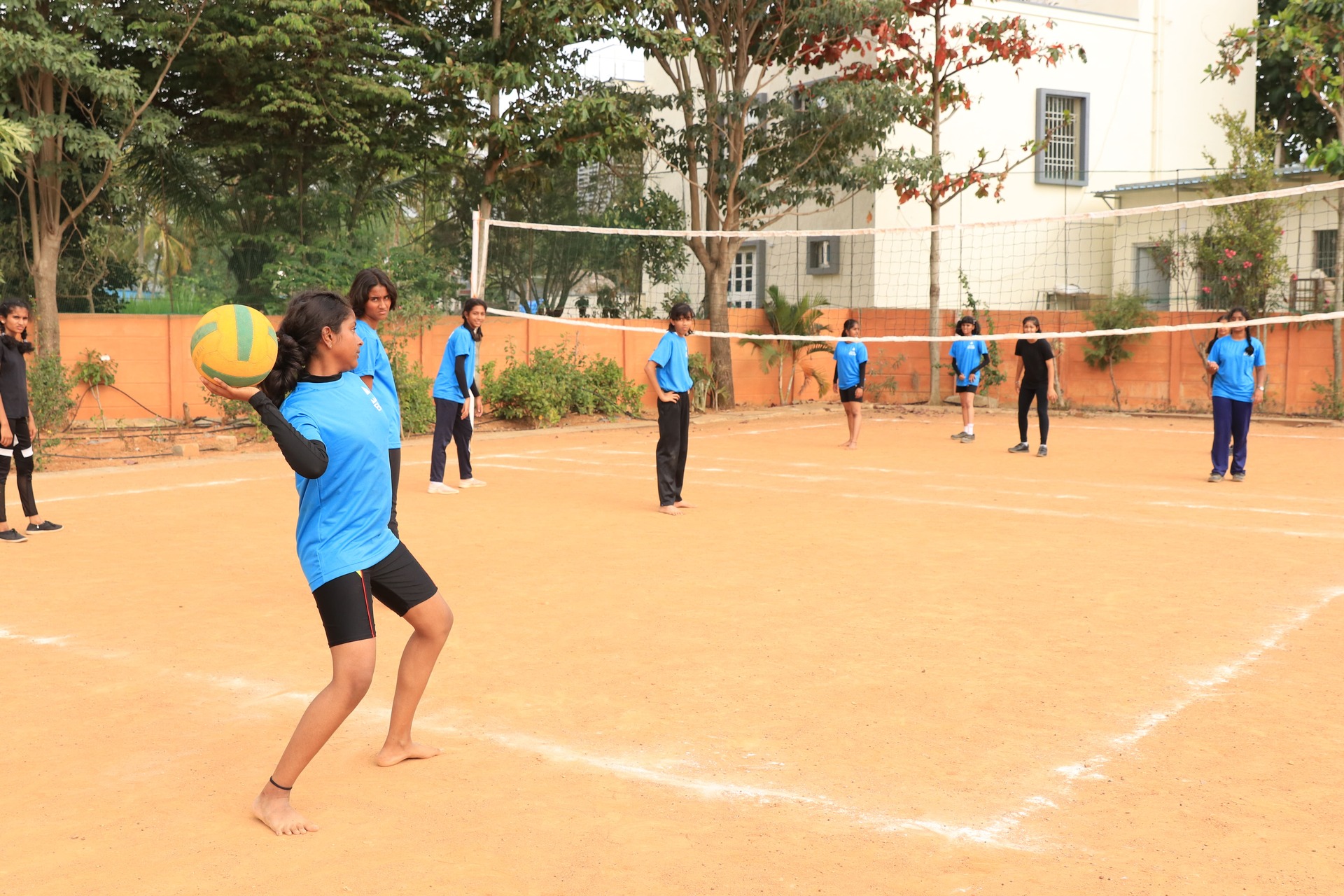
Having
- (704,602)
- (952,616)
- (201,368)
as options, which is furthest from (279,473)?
(201,368)

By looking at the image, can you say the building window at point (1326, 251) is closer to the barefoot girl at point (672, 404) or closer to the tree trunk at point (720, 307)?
the tree trunk at point (720, 307)

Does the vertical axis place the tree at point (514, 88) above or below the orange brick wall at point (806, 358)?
above

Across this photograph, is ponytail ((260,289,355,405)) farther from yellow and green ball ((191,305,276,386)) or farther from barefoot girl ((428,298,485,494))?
barefoot girl ((428,298,485,494))

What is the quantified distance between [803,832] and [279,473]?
1025cm

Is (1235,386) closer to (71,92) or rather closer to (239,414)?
(239,414)

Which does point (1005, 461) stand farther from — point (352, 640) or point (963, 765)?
point (352, 640)

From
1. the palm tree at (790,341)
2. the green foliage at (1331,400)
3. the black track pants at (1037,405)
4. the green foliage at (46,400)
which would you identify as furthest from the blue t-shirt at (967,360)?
the green foliage at (46,400)

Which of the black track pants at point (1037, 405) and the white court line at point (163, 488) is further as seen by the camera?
the black track pants at point (1037, 405)

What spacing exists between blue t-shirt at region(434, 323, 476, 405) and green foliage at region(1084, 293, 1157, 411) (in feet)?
44.2

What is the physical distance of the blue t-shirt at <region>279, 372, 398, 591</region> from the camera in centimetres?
372

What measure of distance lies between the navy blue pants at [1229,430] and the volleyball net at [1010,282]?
28.9ft

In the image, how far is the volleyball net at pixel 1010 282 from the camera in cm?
2044

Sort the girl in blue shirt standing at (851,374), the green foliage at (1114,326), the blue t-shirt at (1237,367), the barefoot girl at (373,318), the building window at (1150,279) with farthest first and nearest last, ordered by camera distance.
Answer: the building window at (1150,279)
the green foliage at (1114,326)
the girl in blue shirt standing at (851,374)
the blue t-shirt at (1237,367)
the barefoot girl at (373,318)

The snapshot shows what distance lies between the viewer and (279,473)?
12.9 metres
